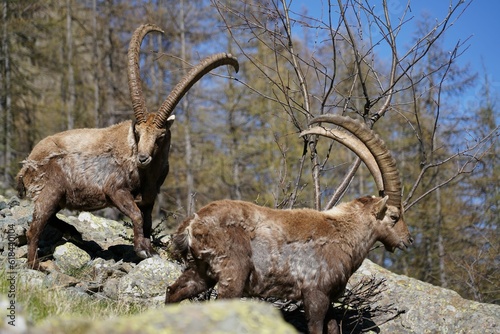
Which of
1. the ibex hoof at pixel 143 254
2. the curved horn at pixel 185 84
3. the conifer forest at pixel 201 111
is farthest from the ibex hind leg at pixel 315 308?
the conifer forest at pixel 201 111

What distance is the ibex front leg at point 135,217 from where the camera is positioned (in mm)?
8516

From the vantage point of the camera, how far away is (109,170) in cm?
873

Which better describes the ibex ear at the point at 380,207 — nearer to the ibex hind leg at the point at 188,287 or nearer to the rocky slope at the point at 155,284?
the rocky slope at the point at 155,284

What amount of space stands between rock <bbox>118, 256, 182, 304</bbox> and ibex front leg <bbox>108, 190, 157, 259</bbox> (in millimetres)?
518

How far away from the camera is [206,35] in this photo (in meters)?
30.2

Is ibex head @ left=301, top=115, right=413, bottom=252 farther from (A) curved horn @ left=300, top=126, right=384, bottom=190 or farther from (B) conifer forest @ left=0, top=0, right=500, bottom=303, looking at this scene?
(B) conifer forest @ left=0, top=0, right=500, bottom=303

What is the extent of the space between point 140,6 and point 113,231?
881 inches

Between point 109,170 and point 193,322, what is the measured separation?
651 cm

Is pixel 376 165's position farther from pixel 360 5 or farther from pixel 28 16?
pixel 28 16

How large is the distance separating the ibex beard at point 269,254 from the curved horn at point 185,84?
2.69m

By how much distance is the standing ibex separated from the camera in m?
8.57

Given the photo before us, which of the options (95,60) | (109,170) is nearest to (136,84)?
(109,170)

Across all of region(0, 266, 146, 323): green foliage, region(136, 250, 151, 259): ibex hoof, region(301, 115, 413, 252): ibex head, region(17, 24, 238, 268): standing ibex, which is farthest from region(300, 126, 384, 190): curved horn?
region(0, 266, 146, 323): green foliage

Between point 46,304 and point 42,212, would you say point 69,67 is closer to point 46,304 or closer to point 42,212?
point 42,212
